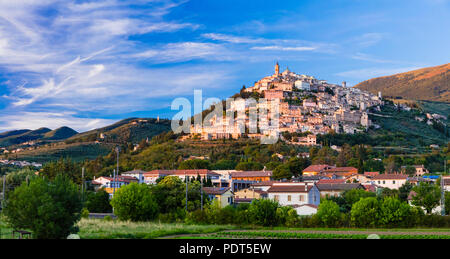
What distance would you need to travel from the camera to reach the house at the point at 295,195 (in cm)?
5234

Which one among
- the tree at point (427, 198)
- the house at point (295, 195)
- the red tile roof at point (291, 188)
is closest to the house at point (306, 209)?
the house at point (295, 195)

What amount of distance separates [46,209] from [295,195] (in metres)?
36.1

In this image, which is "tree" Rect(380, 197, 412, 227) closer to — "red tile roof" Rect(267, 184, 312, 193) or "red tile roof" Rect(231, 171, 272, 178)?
"red tile roof" Rect(267, 184, 312, 193)

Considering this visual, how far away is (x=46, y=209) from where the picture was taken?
792 inches

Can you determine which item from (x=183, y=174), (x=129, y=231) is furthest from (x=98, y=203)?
(x=183, y=174)

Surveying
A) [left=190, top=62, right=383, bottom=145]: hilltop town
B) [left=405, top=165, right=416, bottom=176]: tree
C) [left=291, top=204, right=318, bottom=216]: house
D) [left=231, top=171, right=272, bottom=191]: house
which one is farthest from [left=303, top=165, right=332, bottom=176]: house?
[left=291, top=204, right=318, bottom=216]: house

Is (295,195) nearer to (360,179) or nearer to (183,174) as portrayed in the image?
(360,179)

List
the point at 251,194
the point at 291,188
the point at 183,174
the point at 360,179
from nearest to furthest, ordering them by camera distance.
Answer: the point at 291,188 < the point at 251,194 < the point at 360,179 < the point at 183,174

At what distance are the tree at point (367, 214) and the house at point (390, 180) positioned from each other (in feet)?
138

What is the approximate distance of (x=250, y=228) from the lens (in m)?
34.3

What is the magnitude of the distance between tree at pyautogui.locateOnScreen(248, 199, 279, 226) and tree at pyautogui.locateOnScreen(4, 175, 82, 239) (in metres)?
16.8
